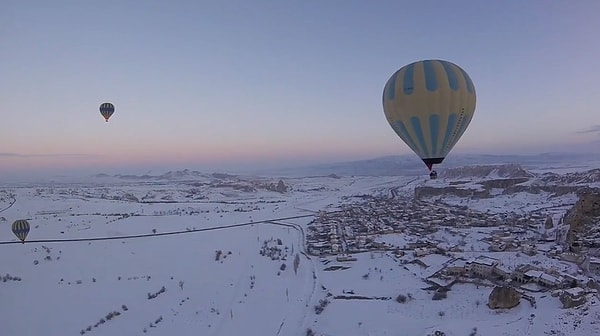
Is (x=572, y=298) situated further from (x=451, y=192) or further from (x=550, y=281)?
(x=451, y=192)

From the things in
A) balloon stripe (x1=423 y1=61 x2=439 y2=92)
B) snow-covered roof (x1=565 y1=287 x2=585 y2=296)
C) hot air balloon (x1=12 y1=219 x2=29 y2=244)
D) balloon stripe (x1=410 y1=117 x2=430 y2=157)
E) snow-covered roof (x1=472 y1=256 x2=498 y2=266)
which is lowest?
snow-covered roof (x1=472 y1=256 x2=498 y2=266)

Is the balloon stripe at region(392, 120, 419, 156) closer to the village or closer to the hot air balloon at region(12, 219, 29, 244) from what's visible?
the village

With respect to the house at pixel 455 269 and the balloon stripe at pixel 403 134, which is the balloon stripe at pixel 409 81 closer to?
the balloon stripe at pixel 403 134

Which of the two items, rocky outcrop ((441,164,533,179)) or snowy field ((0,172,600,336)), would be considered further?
rocky outcrop ((441,164,533,179))

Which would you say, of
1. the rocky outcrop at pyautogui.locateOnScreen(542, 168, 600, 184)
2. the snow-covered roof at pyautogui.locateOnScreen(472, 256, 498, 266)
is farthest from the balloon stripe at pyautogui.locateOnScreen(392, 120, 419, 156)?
the rocky outcrop at pyautogui.locateOnScreen(542, 168, 600, 184)

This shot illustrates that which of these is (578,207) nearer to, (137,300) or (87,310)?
(137,300)

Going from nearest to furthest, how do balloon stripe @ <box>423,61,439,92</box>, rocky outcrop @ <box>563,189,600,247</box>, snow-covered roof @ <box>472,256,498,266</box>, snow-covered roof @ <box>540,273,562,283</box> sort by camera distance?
balloon stripe @ <box>423,61,439,92</box> → snow-covered roof @ <box>540,273,562,283</box> → snow-covered roof @ <box>472,256,498,266</box> → rocky outcrop @ <box>563,189,600,247</box>

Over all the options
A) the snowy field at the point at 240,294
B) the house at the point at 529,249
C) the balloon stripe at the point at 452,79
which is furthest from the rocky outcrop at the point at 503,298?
the house at the point at 529,249

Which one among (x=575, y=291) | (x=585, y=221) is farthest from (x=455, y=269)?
(x=585, y=221)
